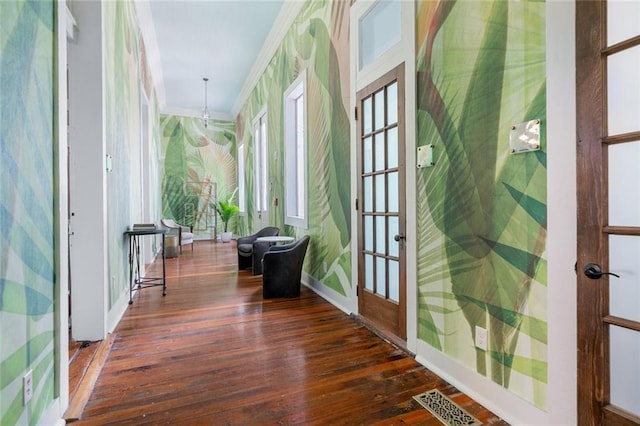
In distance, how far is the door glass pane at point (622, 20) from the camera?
4.16 feet

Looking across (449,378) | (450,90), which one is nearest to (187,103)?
(450,90)

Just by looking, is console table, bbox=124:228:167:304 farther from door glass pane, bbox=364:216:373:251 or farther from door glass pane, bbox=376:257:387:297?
door glass pane, bbox=376:257:387:297

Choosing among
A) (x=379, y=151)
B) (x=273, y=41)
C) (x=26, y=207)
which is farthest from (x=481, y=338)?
(x=273, y=41)

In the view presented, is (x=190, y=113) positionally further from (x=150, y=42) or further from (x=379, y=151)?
(x=379, y=151)

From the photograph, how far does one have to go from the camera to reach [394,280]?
2746 mm

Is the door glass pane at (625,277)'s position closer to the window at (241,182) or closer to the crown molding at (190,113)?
the window at (241,182)

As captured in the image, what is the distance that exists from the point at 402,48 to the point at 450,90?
2.19 ft

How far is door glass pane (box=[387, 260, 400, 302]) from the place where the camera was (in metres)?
2.70

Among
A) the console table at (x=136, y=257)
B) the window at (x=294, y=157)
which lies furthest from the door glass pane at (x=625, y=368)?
the window at (x=294, y=157)

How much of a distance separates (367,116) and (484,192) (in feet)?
5.06

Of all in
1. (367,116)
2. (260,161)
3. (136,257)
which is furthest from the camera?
(260,161)

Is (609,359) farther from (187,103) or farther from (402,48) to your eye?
(187,103)

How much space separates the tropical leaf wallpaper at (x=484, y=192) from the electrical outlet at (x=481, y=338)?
0.03 metres

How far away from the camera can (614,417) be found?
1.32 metres
